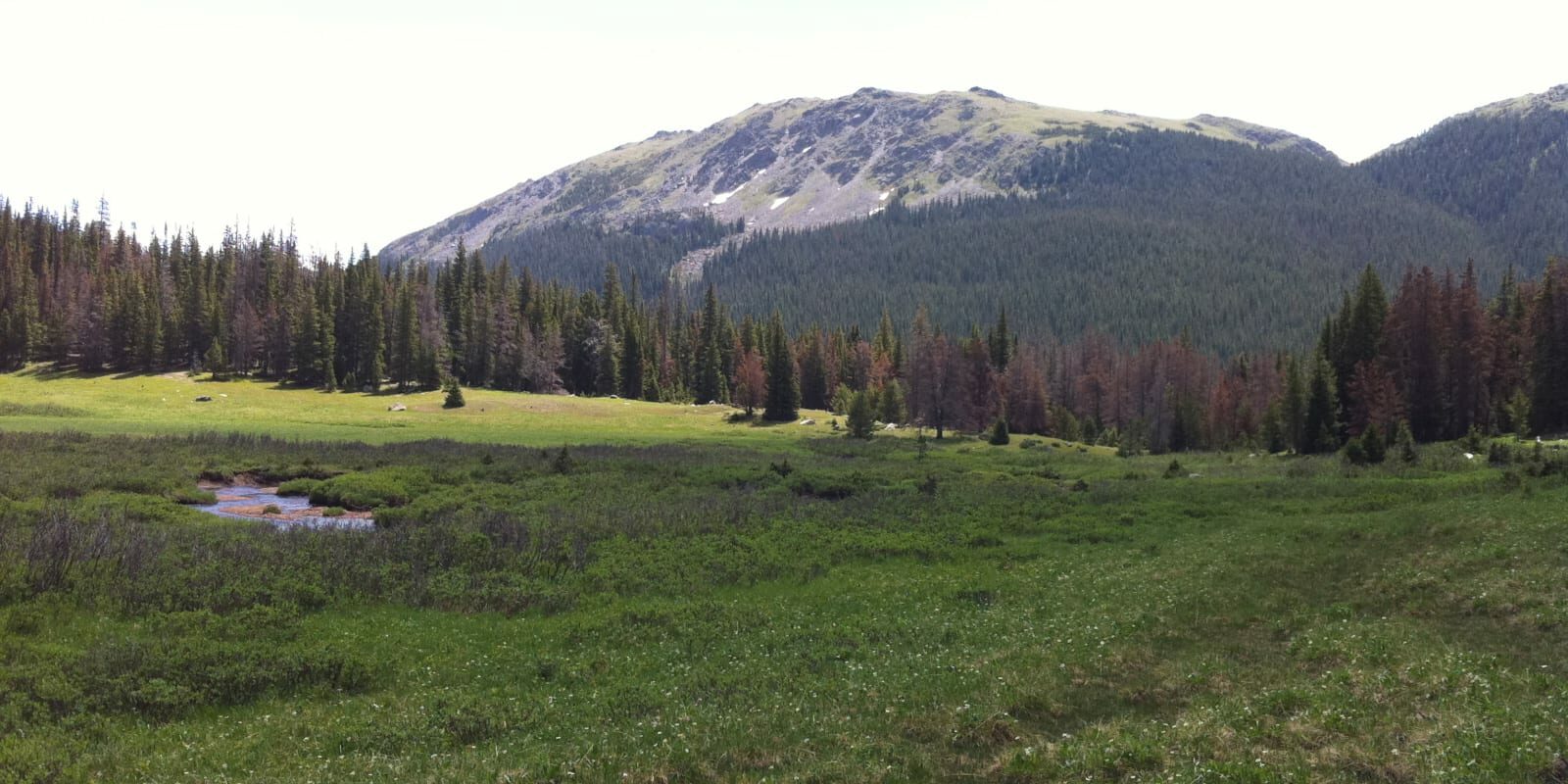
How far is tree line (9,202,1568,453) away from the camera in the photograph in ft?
240

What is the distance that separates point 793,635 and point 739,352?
401 feet

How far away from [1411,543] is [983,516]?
15559 millimetres

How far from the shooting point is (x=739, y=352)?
464 ft

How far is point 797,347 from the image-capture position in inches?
6033

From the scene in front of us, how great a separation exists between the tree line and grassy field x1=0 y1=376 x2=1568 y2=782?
3946 centimetres

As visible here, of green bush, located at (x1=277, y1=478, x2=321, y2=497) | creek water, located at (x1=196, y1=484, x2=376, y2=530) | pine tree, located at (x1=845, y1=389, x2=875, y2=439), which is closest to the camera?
creek water, located at (x1=196, y1=484, x2=376, y2=530)

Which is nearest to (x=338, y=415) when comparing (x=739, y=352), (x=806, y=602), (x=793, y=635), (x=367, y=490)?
(x=367, y=490)

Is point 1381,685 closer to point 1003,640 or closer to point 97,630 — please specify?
point 1003,640

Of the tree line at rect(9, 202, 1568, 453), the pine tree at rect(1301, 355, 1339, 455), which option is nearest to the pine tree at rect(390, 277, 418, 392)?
the tree line at rect(9, 202, 1568, 453)

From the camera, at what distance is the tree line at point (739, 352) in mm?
73000

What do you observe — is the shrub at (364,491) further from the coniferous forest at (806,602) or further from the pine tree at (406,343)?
the pine tree at (406,343)

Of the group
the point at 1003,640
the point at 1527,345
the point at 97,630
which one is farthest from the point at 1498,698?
the point at 1527,345

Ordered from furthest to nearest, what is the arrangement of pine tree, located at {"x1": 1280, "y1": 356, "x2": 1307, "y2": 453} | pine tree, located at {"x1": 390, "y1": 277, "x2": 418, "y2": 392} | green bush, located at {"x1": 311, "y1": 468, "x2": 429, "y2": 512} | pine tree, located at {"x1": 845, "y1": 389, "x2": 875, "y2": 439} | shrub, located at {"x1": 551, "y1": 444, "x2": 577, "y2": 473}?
pine tree, located at {"x1": 390, "y1": 277, "x2": 418, "y2": 392} < pine tree, located at {"x1": 845, "y1": 389, "x2": 875, "y2": 439} < pine tree, located at {"x1": 1280, "y1": 356, "x2": 1307, "y2": 453} < shrub, located at {"x1": 551, "y1": 444, "x2": 577, "y2": 473} < green bush, located at {"x1": 311, "y1": 468, "x2": 429, "y2": 512}

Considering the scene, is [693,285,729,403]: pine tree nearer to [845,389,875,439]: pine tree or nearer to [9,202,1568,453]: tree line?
[9,202,1568,453]: tree line
